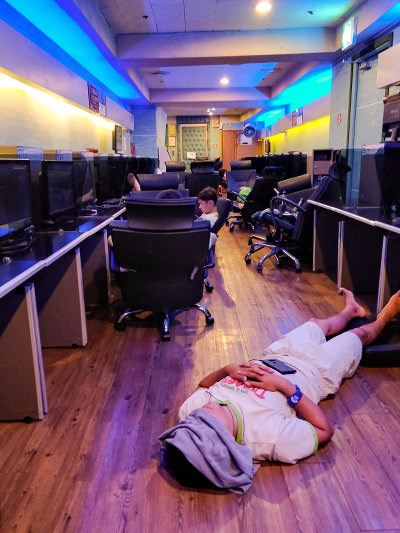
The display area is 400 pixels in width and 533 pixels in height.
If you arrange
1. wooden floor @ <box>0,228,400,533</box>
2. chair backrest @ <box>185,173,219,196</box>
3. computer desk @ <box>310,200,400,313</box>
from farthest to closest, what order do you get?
chair backrest @ <box>185,173,219,196</box>, computer desk @ <box>310,200,400,313</box>, wooden floor @ <box>0,228,400,533</box>

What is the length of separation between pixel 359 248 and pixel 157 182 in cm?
287

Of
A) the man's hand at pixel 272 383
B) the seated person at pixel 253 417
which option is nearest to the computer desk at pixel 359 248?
the seated person at pixel 253 417

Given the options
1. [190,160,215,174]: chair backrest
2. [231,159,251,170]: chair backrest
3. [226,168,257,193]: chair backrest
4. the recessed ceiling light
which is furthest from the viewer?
[231,159,251,170]: chair backrest

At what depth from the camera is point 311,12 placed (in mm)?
Answer: 6523

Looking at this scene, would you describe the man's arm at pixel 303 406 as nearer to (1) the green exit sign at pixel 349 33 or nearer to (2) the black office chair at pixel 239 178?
(1) the green exit sign at pixel 349 33

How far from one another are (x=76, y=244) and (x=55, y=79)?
357cm

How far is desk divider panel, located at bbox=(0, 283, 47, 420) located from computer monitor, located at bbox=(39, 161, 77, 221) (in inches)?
52.1

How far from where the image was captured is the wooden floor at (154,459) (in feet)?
5.14

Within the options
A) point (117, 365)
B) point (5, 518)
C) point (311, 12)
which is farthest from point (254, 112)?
point (5, 518)

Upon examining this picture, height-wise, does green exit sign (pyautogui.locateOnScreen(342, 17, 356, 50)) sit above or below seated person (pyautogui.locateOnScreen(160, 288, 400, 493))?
above

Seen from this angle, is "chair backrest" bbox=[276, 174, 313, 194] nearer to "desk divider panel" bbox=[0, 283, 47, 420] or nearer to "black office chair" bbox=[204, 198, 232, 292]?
"black office chair" bbox=[204, 198, 232, 292]

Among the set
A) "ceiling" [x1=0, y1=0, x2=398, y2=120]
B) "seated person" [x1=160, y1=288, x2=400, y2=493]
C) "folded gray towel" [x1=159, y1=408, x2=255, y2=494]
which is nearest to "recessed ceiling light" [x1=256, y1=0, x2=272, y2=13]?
"ceiling" [x1=0, y1=0, x2=398, y2=120]

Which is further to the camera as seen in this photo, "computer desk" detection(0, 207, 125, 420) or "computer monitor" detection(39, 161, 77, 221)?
"computer monitor" detection(39, 161, 77, 221)

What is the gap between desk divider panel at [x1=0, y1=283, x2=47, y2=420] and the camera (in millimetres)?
2029
